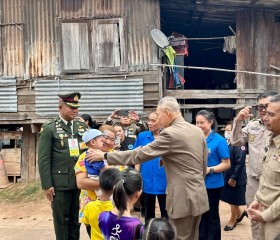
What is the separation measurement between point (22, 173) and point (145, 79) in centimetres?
453

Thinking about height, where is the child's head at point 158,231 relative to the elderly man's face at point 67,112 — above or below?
below

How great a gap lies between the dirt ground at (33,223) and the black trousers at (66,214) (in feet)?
3.72

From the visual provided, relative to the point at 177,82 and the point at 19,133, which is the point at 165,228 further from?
the point at 19,133

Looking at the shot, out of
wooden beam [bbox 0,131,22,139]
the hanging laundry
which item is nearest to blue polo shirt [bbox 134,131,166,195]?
the hanging laundry

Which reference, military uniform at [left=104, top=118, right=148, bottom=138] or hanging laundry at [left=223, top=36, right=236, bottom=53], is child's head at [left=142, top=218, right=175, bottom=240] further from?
hanging laundry at [left=223, top=36, right=236, bottom=53]

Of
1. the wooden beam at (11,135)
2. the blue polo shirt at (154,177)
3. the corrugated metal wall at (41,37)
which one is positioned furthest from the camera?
the wooden beam at (11,135)

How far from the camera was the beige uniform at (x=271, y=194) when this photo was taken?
2.57 m

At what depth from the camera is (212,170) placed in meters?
4.21

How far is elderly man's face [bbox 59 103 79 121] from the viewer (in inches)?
161

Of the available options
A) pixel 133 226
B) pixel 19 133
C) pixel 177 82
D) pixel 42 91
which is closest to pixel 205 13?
pixel 177 82

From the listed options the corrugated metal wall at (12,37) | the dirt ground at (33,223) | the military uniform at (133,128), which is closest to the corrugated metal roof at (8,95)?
the corrugated metal wall at (12,37)

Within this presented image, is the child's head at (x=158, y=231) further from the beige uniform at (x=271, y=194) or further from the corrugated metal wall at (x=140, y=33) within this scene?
the corrugated metal wall at (x=140, y=33)

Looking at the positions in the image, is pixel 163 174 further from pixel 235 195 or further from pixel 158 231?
pixel 158 231

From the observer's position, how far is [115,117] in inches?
261
